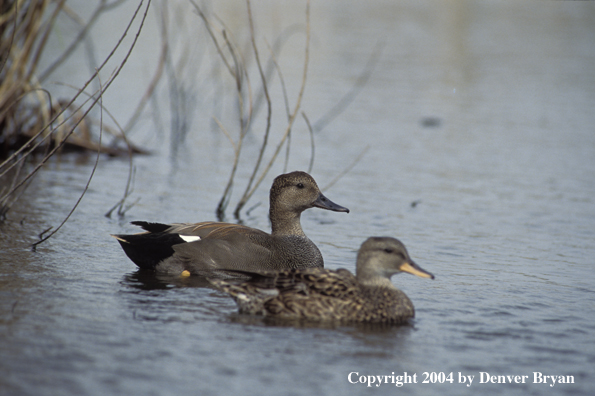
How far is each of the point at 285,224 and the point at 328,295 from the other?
1746mm

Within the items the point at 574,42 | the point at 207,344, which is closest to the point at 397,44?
the point at 574,42

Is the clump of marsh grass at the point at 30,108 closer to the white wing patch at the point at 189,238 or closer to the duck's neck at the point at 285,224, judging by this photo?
the white wing patch at the point at 189,238

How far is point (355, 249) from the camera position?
8.62 metres

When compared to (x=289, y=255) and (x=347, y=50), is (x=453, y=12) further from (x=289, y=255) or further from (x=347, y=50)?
(x=289, y=255)

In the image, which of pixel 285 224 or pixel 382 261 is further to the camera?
pixel 285 224

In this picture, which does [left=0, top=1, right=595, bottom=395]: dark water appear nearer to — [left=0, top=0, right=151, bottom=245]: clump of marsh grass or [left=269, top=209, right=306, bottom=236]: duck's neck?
[left=0, top=0, right=151, bottom=245]: clump of marsh grass

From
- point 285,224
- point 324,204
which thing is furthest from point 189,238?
point 324,204

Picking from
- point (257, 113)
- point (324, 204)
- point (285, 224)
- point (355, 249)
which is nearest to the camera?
point (285, 224)

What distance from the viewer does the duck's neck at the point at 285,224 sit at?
7.63 m

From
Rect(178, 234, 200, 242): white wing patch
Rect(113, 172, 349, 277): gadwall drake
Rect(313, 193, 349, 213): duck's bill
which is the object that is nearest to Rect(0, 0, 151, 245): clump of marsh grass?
Rect(113, 172, 349, 277): gadwall drake

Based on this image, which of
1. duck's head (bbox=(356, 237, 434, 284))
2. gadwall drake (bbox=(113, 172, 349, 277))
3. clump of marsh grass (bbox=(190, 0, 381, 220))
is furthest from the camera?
clump of marsh grass (bbox=(190, 0, 381, 220))

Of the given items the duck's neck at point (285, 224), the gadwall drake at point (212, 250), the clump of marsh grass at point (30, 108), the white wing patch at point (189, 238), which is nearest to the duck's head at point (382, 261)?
the gadwall drake at point (212, 250)

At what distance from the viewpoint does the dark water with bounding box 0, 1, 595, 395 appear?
4957 millimetres

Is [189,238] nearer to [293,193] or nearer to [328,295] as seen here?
[293,193]
